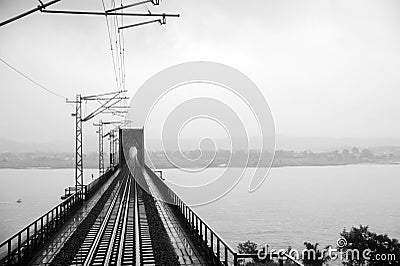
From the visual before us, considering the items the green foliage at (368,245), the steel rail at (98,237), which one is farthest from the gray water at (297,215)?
the steel rail at (98,237)

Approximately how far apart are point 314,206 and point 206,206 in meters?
18.4

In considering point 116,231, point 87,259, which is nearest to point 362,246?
point 116,231

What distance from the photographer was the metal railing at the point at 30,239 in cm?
875

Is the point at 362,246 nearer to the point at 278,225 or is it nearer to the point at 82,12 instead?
the point at 278,225

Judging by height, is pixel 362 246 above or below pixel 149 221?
below

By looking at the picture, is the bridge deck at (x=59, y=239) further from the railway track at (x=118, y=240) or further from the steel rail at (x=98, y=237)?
the steel rail at (x=98, y=237)

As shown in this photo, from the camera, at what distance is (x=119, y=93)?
22.7 m

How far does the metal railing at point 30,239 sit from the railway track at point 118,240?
3.59 feet

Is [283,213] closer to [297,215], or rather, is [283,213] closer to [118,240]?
[297,215]

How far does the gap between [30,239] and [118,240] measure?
2732 millimetres

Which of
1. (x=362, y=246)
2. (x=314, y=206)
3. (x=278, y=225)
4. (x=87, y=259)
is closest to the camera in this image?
(x=87, y=259)

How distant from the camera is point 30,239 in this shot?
10.6 meters

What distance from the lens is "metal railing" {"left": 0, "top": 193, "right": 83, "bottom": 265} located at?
28.7 ft

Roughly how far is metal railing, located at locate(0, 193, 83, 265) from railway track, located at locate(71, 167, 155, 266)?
43.1 inches
